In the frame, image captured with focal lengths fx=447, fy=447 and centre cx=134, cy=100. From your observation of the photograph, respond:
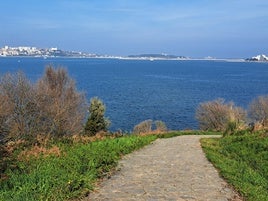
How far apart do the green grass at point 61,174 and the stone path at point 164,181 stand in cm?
33

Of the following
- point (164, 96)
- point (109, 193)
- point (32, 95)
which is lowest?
point (164, 96)

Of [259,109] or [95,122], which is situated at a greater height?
[95,122]

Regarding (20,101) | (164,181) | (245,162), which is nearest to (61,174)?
(164,181)

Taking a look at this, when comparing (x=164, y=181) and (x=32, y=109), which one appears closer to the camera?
(x=164, y=181)

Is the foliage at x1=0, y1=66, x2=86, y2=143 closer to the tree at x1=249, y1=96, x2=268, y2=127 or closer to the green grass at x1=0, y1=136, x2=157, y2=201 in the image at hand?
the green grass at x1=0, y1=136, x2=157, y2=201

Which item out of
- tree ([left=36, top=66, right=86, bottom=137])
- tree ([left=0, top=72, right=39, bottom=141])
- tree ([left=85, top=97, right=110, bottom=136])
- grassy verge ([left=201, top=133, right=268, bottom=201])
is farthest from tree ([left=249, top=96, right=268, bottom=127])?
grassy verge ([left=201, top=133, right=268, bottom=201])

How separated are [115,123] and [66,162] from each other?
52.7 metres

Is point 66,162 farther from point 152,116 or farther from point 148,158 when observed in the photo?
point 152,116

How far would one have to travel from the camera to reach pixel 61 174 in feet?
28.7

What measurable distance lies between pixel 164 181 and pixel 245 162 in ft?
14.5

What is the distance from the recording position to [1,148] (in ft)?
34.3

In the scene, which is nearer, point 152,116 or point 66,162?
point 66,162

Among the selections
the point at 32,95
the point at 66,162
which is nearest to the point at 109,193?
the point at 66,162

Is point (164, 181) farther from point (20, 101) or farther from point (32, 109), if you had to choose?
point (20, 101)
